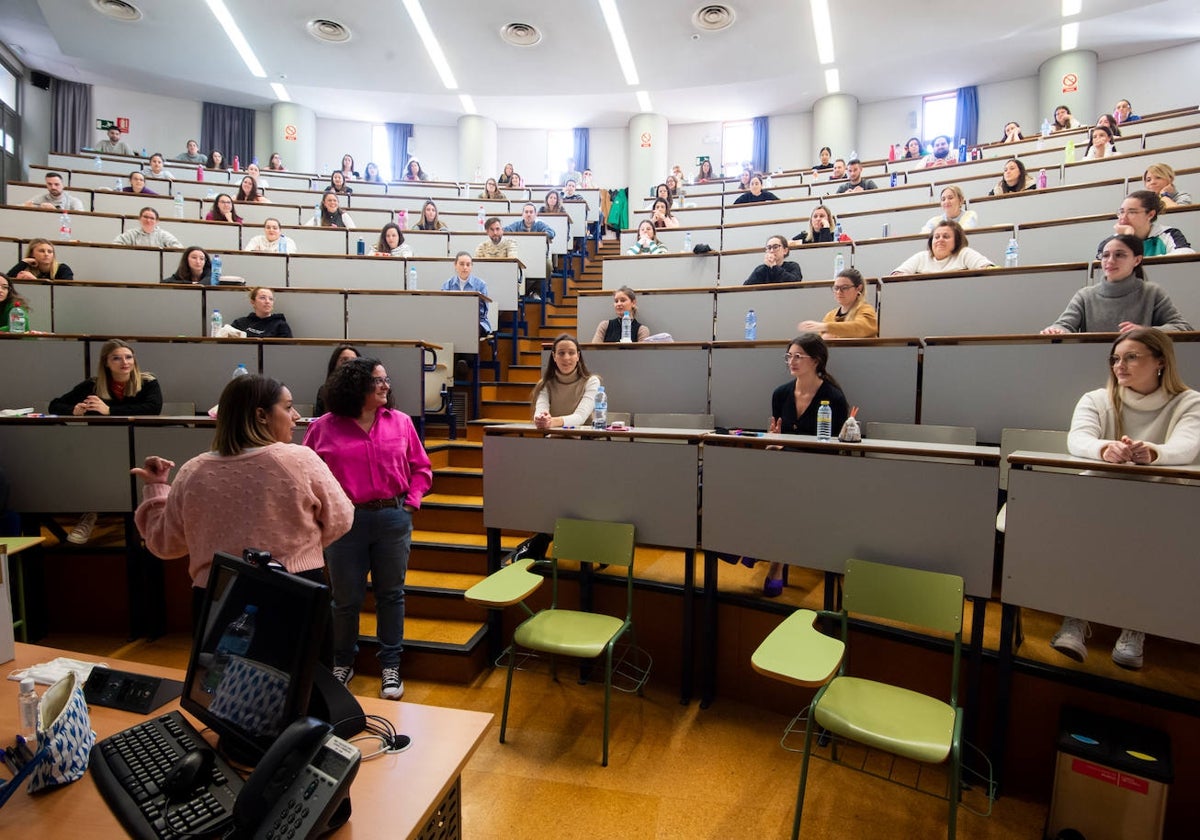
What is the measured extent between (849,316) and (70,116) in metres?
14.3

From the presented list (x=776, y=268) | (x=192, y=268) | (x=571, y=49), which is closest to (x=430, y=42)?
(x=571, y=49)

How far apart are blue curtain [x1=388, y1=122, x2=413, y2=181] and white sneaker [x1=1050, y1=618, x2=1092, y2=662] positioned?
13765 mm

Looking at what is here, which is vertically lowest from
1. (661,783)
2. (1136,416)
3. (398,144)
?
(661,783)

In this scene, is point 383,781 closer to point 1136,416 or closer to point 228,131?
point 1136,416

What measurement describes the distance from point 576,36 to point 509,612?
9472mm

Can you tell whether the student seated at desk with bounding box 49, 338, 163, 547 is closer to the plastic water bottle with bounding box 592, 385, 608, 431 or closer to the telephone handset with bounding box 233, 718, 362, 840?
the plastic water bottle with bounding box 592, 385, 608, 431

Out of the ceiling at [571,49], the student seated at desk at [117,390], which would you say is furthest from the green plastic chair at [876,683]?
the ceiling at [571,49]

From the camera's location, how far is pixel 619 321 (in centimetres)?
455

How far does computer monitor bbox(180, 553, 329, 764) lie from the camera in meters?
0.95

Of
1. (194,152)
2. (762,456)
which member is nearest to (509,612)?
(762,456)

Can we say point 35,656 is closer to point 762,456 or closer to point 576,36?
point 762,456

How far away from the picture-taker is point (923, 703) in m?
1.82

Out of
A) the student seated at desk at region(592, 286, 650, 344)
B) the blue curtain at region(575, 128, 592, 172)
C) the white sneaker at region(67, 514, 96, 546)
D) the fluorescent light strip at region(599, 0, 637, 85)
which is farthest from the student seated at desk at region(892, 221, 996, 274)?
the blue curtain at region(575, 128, 592, 172)

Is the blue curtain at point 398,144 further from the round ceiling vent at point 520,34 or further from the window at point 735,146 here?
the window at point 735,146
